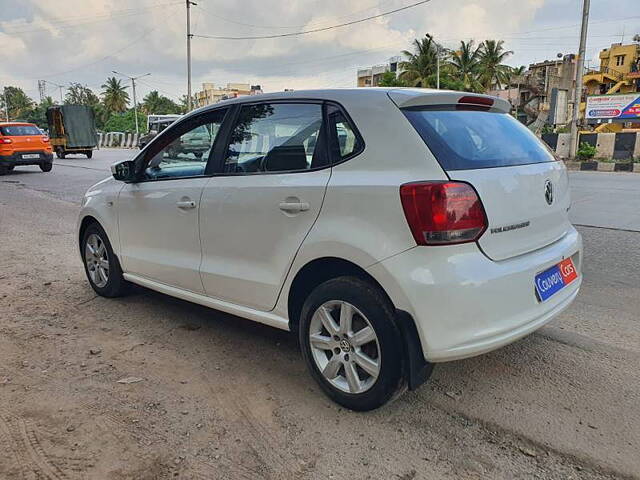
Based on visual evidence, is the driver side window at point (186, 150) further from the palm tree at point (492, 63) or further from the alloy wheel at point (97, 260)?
the palm tree at point (492, 63)

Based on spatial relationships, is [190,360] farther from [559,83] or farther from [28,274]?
[559,83]

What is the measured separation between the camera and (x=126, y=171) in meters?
4.28

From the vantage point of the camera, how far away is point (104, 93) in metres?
82.8

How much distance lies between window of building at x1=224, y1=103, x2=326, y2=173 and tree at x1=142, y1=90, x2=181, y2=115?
92.4 m

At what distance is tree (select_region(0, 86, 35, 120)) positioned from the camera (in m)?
97.2

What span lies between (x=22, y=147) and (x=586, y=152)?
21107 millimetres

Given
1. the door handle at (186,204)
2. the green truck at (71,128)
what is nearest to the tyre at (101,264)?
the door handle at (186,204)

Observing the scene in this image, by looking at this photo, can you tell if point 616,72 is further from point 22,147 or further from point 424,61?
point 22,147

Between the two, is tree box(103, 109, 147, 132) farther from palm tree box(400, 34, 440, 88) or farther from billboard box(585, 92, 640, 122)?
billboard box(585, 92, 640, 122)

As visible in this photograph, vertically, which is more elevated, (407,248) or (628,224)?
(407,248)

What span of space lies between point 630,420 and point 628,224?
19.7 feet

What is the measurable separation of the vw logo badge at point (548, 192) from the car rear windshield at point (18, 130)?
1992 centimetres

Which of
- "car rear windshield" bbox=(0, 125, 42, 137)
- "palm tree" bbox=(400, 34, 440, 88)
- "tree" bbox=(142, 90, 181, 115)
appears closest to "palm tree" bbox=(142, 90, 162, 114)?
"tree" bbox=(142, 90, 181, 115)

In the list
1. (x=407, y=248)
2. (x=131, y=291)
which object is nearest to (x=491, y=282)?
(x=407, y=248)
